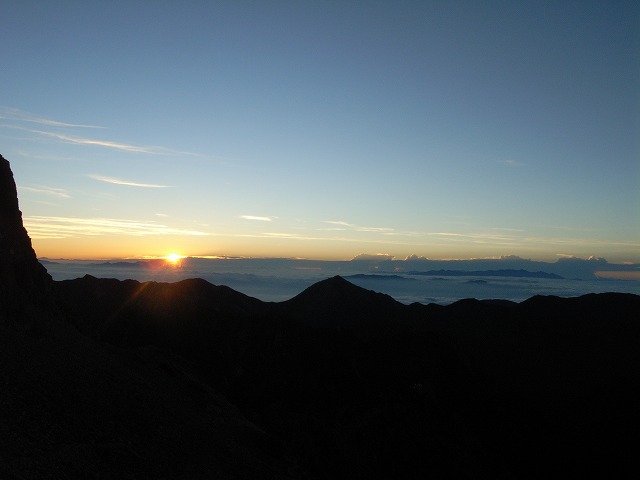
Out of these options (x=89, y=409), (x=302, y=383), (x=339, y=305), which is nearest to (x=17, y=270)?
(x=89, y=409)

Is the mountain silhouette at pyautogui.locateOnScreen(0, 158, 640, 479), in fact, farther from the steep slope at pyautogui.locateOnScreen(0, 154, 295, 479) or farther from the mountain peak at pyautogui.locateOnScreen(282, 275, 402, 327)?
the mountain peak at pyautogui.locateOnScreen(282, 275, 402, 327)

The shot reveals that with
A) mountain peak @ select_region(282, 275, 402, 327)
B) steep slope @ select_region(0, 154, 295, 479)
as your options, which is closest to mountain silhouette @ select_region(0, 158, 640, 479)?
steep slope @ select_region(0, 154, 295, 479)

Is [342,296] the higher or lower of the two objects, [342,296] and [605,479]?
the higher

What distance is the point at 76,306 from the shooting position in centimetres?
6950

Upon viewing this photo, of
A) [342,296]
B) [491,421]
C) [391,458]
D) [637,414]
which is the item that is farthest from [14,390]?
[342,296]

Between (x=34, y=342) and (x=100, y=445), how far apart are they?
7.64m

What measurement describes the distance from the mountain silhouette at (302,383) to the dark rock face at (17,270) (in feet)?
0.36

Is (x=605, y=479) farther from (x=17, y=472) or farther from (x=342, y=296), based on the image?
(x=342, y=296)

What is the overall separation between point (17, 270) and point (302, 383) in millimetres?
28631

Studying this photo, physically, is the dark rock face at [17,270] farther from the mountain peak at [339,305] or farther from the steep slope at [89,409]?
the mountain peak at [339,305]

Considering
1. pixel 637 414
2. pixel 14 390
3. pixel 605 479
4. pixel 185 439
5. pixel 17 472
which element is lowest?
pixel 605 479

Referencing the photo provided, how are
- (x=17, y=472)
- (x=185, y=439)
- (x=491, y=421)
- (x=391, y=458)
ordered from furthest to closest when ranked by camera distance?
(x=491, y=421) < (x=391, y=458) < (x=185, y=439) < (x=17, y=472)

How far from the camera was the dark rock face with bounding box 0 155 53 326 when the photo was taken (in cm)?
2455

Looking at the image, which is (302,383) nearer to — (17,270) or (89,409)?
(17,270)
